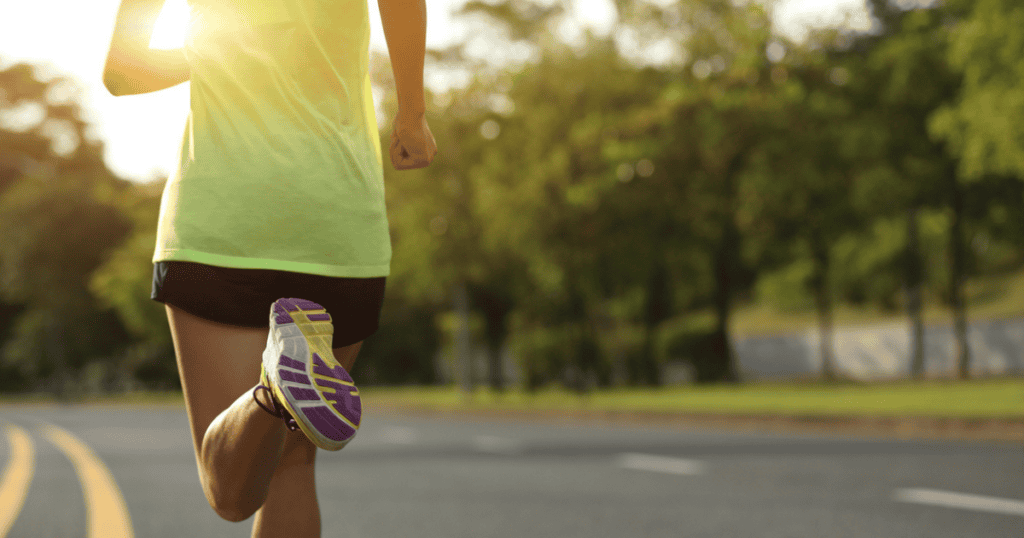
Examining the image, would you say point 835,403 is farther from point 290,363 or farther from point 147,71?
point 290,363

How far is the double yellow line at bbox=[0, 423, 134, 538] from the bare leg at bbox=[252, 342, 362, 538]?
4.47 m

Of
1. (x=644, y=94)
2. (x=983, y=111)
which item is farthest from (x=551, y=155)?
(x=983, y=111)

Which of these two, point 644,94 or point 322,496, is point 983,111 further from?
point 322,496

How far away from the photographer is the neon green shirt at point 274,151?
221 cm

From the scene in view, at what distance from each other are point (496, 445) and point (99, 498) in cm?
558

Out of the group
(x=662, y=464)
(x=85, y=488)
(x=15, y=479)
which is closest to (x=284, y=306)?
(x=85, y=488)

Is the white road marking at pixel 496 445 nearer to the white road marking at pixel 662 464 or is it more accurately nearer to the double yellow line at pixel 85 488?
the white road marking at pixel 662 464

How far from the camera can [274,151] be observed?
7.39 feet

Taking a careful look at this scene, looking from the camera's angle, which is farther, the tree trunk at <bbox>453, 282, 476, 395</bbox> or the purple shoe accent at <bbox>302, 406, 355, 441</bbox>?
the tree trunk at <bbox>453, 282, 476, 395</bbox>

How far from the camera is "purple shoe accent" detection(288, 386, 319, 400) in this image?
190cm

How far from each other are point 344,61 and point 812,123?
2634 cm

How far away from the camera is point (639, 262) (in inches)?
1189

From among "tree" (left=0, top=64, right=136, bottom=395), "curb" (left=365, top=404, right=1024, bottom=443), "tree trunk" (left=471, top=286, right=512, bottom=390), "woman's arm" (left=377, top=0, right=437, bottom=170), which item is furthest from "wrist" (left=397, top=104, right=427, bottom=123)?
"tree" (left=0, top=64, right=136, bottom=395)

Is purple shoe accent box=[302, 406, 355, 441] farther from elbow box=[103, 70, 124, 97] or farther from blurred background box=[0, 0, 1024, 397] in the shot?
blurred background box=[0, 0, 1024, 397]
